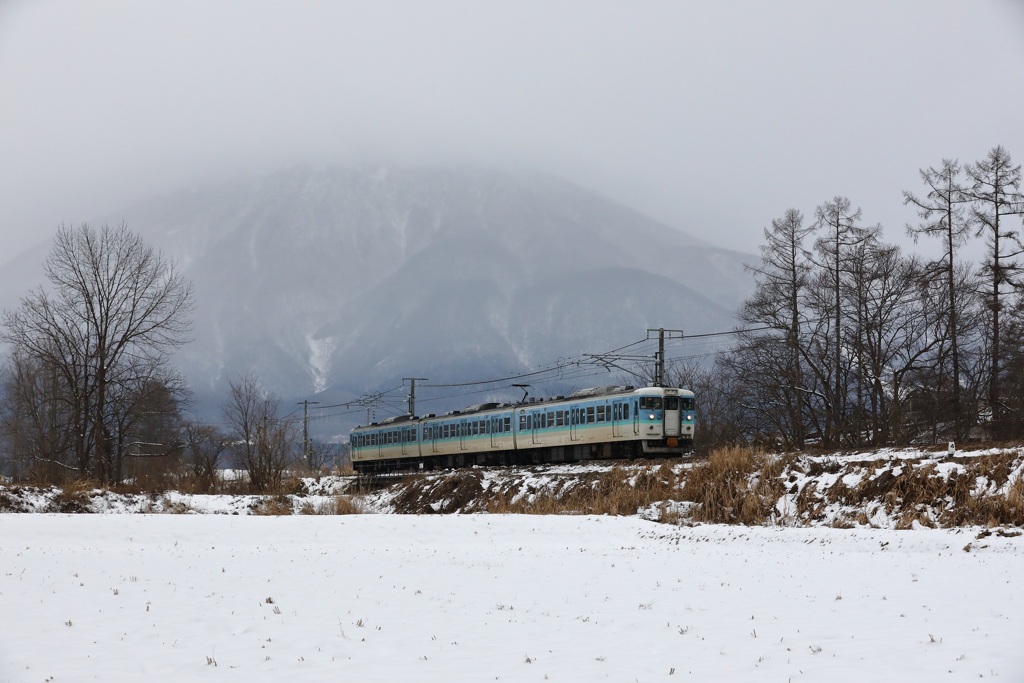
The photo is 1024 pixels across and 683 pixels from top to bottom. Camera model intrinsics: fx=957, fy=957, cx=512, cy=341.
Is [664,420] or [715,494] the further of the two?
[664,420]

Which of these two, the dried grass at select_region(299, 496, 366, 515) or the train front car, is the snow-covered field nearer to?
the dried grass at select_region(299, 496, 366, 515)

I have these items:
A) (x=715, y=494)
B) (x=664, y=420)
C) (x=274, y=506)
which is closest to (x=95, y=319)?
(x=274, y=506)

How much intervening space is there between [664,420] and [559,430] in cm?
541

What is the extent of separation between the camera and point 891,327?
45031 millimetres

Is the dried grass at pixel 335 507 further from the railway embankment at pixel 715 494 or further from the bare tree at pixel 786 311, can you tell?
the bare tree at pixel 786 311

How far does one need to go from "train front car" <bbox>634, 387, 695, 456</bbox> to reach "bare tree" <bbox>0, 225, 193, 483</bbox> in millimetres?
20413

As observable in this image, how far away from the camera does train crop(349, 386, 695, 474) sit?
129ft

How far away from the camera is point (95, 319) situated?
40.2m

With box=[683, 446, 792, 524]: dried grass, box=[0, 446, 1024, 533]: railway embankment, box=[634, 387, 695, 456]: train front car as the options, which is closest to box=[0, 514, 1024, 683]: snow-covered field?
box=[0, 446, 1024, 533]: railway embankment

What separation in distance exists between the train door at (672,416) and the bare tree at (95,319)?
2135 cm

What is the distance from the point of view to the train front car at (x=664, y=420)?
128 ft

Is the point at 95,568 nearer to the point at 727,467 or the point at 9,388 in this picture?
the point at 727,467

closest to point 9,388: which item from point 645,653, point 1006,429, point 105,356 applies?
point 105,356

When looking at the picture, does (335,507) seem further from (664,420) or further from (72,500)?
(664,420)
